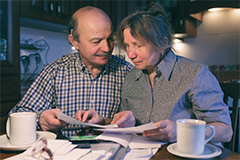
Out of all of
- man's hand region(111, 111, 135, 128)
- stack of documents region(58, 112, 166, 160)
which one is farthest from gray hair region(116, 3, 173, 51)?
stack of documents region(58, 112, 166, 160)

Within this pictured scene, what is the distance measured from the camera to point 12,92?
1942 mm

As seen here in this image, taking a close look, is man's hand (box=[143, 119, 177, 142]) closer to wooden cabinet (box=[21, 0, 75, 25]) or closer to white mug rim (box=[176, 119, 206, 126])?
white mug rim (box=[176, 119, 206, 126])

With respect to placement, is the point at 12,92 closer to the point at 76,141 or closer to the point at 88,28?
the point at 88,28

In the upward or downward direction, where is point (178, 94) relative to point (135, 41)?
downward

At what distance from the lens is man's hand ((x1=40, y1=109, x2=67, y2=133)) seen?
93 cm

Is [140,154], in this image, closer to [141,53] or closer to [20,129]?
[20,129]

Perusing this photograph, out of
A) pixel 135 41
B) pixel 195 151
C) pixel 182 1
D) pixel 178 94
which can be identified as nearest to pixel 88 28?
pixel 135 41

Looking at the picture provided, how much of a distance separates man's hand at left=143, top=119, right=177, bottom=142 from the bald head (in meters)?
0.77

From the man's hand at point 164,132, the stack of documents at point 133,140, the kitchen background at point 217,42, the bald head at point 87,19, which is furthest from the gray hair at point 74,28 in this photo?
the kitchen background at point 217,42

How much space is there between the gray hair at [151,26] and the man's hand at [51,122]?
0.53m

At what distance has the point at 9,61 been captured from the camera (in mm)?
1917

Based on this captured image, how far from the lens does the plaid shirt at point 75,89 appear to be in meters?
1.33

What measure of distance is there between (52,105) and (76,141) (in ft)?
2.21

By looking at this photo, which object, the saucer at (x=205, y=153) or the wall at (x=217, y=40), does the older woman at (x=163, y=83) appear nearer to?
the saucer at (x=205, y=153)
